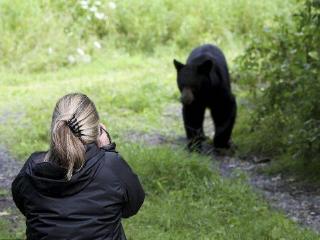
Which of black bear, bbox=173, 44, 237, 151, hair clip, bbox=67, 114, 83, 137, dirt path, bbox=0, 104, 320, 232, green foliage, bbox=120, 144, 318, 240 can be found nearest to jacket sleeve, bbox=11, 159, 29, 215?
hair clip, bbox=67, 114, 83, 137

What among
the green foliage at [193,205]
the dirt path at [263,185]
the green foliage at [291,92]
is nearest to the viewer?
the green foliage at [193,205]

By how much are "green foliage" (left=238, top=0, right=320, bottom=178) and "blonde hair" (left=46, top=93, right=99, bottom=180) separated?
338cm

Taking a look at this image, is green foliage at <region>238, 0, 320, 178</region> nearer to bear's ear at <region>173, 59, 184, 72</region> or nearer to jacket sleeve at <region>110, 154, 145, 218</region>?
bear's ear at <region>173, 59, 184, 72</region>

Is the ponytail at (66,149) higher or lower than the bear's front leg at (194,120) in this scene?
higher

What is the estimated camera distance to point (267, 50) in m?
8.17

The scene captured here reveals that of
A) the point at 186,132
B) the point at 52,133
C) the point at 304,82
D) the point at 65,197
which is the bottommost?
the point at 186,132

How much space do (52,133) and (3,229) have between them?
2.33m

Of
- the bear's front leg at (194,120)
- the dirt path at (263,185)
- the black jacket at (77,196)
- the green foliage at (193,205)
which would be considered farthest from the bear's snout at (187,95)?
the black jacket at (77,196)

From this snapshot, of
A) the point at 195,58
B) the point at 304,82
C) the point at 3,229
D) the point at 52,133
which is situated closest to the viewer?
the point at 52,133

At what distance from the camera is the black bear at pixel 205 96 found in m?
7.91

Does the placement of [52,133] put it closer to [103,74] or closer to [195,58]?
[195,58]

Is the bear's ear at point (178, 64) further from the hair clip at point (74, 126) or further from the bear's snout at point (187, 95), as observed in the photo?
the hair clip at point (74, 126)

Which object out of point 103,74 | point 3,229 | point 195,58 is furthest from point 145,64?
point 3,229

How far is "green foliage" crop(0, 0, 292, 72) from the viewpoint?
1207cm
